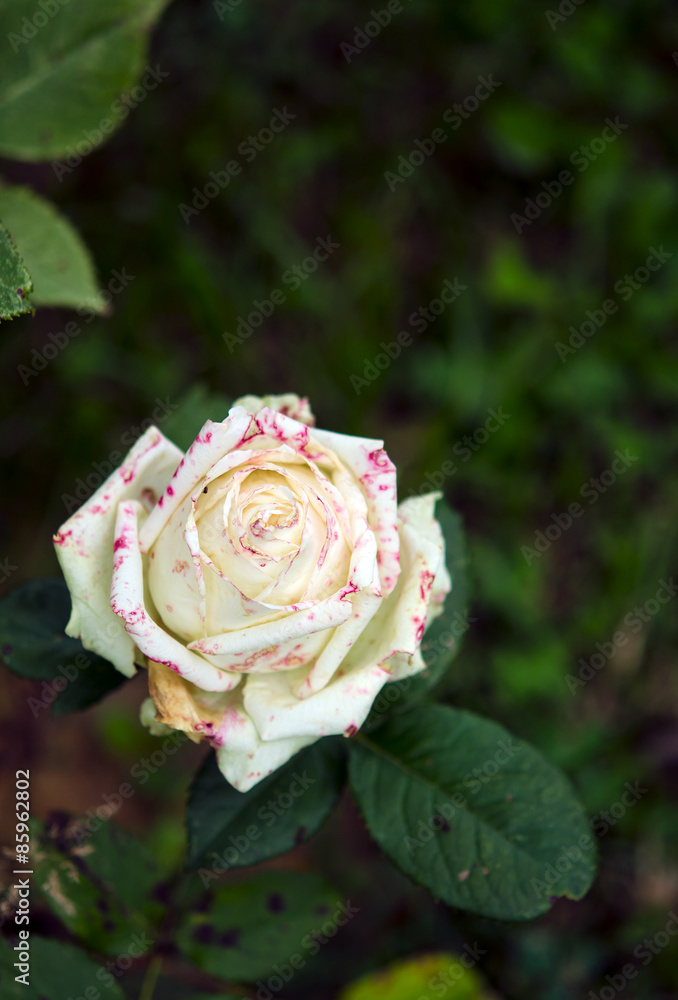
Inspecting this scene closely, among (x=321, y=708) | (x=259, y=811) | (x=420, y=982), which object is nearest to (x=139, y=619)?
(x=321, y=708)

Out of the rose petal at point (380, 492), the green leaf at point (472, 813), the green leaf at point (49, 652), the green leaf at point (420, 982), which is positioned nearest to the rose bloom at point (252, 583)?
the rose petal at point (380, 492)

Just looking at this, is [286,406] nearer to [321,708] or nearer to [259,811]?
[321,708]

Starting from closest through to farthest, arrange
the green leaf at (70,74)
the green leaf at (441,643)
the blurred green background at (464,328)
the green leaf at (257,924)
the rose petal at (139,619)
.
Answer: the rose petal at (139,619), the green leaf at (441,643), the green leaf at (257,924), the green leaf at (70,74), the blurred green background at (464,328)

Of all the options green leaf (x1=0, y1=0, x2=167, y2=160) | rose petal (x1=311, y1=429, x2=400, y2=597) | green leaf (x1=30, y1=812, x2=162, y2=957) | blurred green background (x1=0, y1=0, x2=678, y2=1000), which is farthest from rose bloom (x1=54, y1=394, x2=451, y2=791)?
blurred green background (x1=0, y1=0, x2=678, y2=1000)

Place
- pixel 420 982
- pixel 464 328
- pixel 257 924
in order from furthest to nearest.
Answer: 1. pixel 464 328
2. pixel 420 982
3. pixel 257 924

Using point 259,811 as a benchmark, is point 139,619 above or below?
above

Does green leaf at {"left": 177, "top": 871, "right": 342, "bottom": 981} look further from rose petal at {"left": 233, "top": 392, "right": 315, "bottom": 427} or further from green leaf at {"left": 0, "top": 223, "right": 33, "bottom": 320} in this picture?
green leaf at {"left": 0, "top": 223, "right": 33, "bottom": 320}

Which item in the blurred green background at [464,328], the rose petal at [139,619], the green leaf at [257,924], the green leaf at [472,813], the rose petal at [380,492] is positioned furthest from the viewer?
the blurred green background at [464,328]

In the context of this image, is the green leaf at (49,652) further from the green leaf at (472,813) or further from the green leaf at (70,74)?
the green leaf at (70,74)
